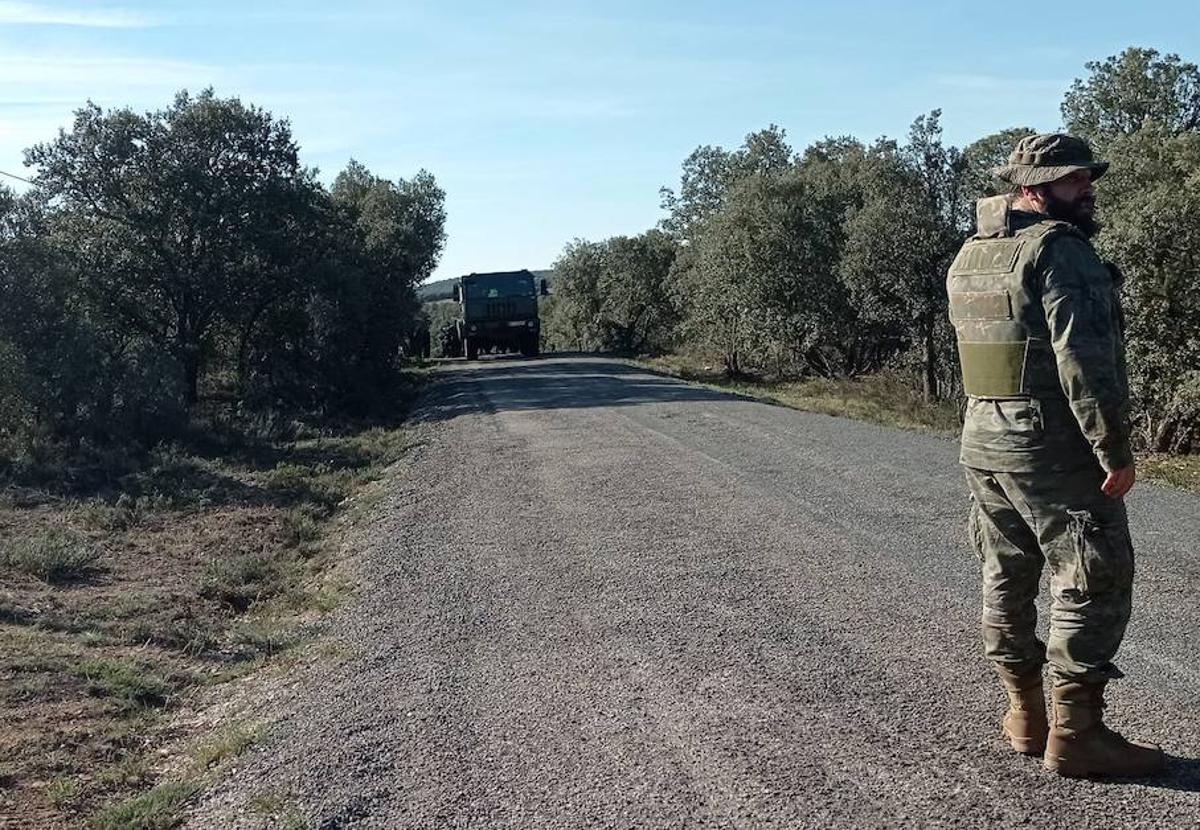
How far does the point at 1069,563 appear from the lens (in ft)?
11.7

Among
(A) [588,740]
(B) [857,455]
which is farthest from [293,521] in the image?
(A) [588,740]

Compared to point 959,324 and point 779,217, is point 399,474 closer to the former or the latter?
point 959,324

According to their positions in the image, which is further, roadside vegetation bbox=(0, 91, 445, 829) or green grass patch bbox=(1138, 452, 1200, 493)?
green grass patch bbox=(1138, 452, 1200, 493)

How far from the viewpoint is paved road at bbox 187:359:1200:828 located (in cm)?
371

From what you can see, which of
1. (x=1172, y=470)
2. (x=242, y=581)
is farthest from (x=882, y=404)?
(x=242, y=581)

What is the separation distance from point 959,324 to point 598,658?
252 centimetres

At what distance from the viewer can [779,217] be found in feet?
107

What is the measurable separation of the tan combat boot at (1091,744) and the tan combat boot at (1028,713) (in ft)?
0.65

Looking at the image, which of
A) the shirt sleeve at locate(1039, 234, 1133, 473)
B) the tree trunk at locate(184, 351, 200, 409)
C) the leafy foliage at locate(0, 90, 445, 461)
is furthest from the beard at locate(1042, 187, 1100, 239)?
the tree trunk at locate(184, 351, 200, 409)

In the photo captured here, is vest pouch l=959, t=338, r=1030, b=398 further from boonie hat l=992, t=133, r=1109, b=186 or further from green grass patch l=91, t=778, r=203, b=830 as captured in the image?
green grass patch l=91, t=778, r=203, b=830

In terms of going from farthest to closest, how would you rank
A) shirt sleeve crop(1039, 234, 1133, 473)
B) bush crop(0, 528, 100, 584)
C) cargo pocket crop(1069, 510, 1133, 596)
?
Result: bush crop(0, 528, 100, 584)
cargo pocket crop(1069, 510, 1133, 596)
shirt sleeve crop(1039, 234, 1133, 473)

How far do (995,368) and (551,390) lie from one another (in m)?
19.4

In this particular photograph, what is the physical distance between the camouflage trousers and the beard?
2.78 feet

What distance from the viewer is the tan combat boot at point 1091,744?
356 cm
